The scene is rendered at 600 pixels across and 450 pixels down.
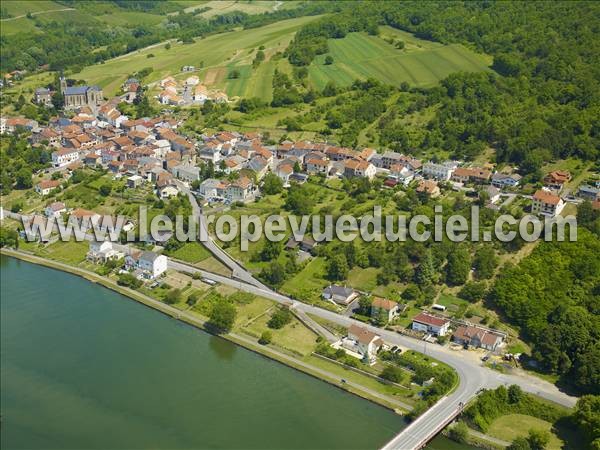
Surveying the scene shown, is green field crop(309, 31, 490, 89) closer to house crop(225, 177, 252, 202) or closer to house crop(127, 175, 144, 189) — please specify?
house crop(225, 177, 252, 202)

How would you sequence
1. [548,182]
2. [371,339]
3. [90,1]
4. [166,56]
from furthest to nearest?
[90,1], [166,56], [548,182], [371,339]

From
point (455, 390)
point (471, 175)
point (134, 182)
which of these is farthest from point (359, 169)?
point (455, 390)

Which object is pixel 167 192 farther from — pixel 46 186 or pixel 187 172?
pixel 46 186

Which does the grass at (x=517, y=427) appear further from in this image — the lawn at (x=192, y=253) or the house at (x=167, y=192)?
the house at (x=167, y=192)

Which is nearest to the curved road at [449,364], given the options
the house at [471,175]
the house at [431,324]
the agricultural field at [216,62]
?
the house at [431,324]

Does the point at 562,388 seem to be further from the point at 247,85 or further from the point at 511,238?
the point at 247,85

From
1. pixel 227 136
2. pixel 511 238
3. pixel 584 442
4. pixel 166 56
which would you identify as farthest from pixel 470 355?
pixel 166 56
